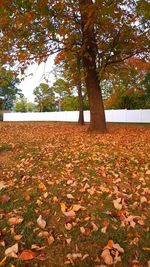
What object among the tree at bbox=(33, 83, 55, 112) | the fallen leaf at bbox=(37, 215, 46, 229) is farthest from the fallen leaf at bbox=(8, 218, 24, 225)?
the tree at bbox=(33, 83, 55, 112)

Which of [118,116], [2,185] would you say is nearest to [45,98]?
[118,116]

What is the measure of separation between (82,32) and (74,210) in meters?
9.81

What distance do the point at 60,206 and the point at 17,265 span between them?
1.48m

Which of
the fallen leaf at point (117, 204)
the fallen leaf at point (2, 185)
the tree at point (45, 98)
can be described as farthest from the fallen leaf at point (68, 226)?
the tree at point (45, 98)

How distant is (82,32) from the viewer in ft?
41.5

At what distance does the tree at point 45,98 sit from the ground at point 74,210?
60654 mm

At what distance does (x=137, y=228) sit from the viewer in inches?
158

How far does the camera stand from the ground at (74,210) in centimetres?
342

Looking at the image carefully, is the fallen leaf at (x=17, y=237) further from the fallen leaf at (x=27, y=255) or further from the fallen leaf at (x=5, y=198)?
the fallen leaf at (x=5, y=198)

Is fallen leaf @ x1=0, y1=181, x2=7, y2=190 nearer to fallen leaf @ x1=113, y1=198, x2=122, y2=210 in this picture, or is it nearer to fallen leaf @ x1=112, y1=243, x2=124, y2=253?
fallen leaf @ x1=113, y1=198, x2=122, y2=210

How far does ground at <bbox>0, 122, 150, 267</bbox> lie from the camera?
3.42m

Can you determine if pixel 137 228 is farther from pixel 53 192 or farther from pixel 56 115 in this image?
pixel 56 115

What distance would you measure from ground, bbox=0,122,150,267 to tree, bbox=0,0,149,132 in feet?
18.8

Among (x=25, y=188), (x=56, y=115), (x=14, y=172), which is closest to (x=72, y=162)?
(x=14, y=172)
